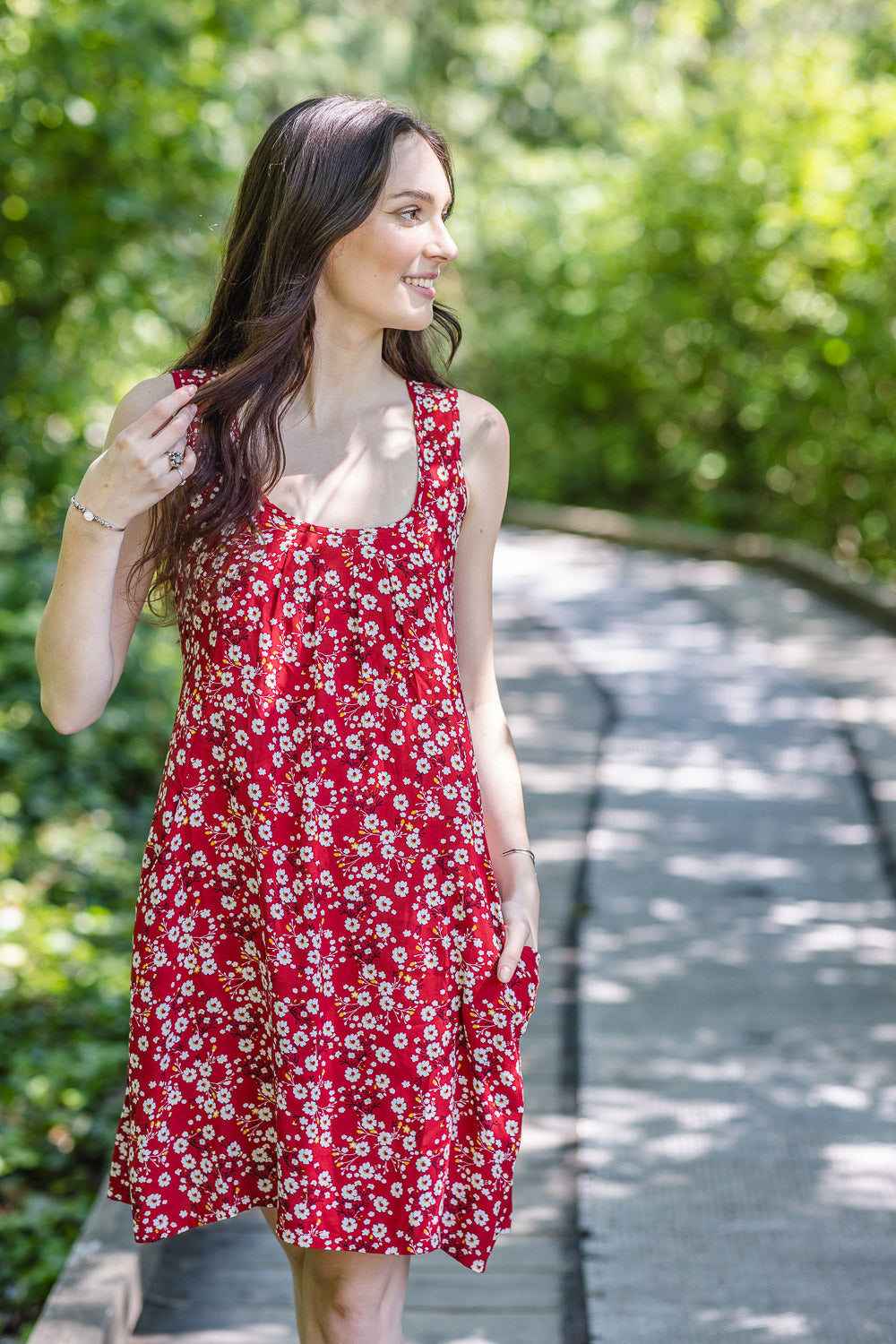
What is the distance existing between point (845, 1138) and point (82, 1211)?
5.89 ft

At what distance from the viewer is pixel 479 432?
214 centimetres

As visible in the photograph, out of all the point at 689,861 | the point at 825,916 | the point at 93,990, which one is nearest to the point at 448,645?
the point at 93,990

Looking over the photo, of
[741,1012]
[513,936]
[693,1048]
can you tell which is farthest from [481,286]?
[513,936]

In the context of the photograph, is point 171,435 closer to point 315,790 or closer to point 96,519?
point 96,519

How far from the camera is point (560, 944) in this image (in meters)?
4.74

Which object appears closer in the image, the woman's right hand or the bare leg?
the woman's right hand

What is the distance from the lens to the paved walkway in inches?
117

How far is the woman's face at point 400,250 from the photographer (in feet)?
6.44

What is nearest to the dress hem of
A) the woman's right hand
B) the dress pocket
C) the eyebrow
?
the dress pocket

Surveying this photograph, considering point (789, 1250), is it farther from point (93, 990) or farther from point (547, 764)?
point (547, 764)

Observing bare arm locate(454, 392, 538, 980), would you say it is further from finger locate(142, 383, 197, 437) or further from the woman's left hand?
finger locate(142, 383, 197, 437)

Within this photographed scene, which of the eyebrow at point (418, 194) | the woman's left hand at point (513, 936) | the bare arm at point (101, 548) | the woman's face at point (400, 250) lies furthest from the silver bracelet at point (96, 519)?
the woman's left hand at point (513, 936)

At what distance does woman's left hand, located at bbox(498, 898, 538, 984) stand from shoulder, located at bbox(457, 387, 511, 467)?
0.63 metres

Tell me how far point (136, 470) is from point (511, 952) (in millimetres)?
799
